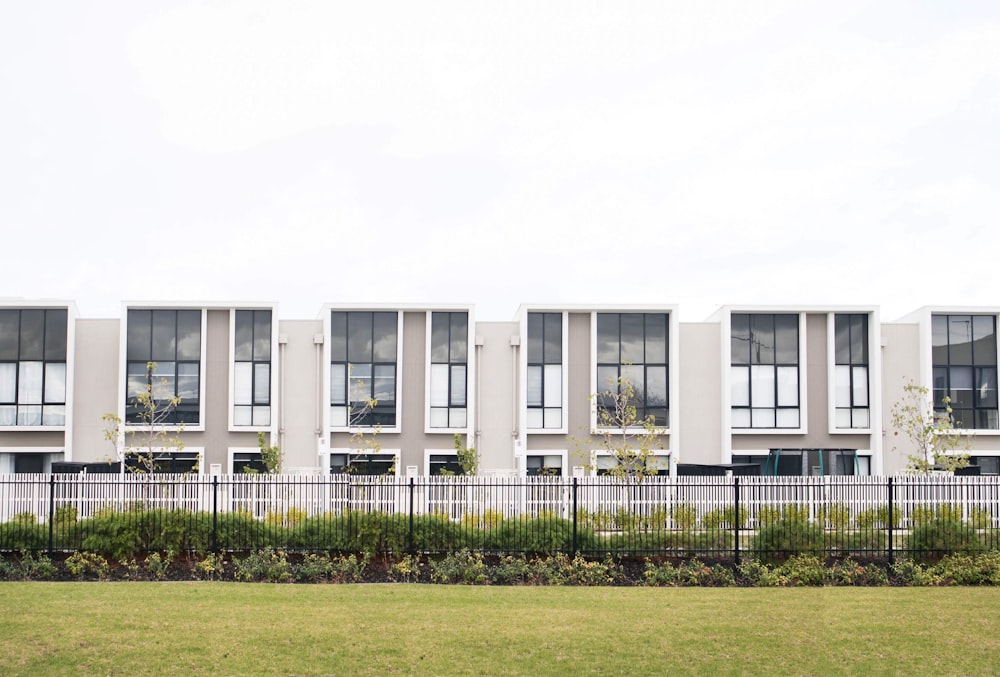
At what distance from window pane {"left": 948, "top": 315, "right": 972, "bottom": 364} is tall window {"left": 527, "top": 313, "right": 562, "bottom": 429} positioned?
15492 millimetres

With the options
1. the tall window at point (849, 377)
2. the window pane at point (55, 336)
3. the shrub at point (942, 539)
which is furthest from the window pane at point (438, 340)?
the shrub at point (942, 539)

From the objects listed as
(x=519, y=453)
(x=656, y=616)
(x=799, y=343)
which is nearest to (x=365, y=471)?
(x=519, y=453)

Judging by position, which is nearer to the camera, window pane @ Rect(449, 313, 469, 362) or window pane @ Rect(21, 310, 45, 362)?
window pane @ Rect(21, 310, 45, 362)

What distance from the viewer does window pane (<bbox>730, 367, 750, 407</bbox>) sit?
127 feet

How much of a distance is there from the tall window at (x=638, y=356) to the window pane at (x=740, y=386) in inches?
106

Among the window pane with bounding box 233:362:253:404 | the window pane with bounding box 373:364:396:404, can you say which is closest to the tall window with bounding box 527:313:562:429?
the window pane with bounding box 373:364:396:404

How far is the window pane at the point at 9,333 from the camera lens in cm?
3700

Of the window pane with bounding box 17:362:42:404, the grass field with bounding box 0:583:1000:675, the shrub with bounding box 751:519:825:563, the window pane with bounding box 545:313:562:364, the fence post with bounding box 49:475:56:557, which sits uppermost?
the window pane with bounding box 545:313:562:364

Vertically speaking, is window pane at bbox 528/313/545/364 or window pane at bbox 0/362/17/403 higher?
window pane at bbox 528/313/545/364

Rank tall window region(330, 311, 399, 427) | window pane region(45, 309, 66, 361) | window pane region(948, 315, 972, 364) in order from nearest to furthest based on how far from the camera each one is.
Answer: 1. window pane region(45, 309, 66, 361)
2. tall window region(330, 311, 399, 427)
3. window pane region(948, 315, 972, 364)

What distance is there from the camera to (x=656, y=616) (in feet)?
51.8

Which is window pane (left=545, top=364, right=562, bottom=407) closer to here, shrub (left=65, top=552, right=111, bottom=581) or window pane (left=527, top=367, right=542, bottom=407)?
window pane (left=527, top=367, right=542, bottom=407)

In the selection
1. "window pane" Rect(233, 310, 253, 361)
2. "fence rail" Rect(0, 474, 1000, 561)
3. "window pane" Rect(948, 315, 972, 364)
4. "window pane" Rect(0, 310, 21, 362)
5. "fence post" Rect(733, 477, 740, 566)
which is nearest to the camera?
"fence post" Rect(733, 477, 740, 566)

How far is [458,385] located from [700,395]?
951 centimetres
